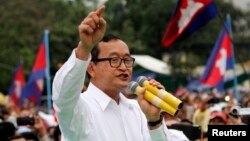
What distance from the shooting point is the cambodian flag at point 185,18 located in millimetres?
12500

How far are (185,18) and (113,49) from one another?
28.2 ft

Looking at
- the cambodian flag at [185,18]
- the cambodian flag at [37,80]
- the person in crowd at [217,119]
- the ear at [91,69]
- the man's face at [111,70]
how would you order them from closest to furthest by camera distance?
the man's face at [111,70]
the ear at [91,69]
the person in crowd at [217,119]
the cambodian flag at [185,18]
the cambodian flag at [37,80]

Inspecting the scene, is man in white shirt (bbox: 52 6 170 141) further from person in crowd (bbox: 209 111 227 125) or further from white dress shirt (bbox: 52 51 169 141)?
person in crowd (bbox: 209 111 227 125)

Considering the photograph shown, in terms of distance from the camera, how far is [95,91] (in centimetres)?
424

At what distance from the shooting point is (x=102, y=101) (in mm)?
4191

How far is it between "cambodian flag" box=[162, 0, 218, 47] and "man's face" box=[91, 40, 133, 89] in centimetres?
819

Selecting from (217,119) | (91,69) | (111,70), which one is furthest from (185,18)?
(111,70)

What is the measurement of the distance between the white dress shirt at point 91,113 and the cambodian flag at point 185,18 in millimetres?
8087

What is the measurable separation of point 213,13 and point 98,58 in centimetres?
885

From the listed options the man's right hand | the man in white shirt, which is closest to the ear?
the man in white shirt

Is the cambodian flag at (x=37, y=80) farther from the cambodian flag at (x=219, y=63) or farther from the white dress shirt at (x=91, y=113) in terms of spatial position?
the white dress shirt at (x=91, y=113)

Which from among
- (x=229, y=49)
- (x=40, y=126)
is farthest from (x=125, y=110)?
(x=229, y=49)

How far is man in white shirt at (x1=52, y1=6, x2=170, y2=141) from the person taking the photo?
3742 mm

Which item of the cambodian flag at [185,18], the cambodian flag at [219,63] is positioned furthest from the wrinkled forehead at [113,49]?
the cambodian flag at [219,63]
